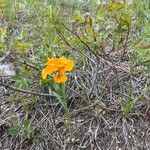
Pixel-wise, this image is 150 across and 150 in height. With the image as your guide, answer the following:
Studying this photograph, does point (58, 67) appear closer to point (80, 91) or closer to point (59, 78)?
point (59, 78)

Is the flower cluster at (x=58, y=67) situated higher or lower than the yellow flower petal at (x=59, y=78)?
higher

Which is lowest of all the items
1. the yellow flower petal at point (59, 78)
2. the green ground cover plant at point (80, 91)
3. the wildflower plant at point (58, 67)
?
the green ground cover plant at point (80, 91)

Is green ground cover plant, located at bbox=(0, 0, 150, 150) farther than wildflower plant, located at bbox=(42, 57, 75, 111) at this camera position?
Yes

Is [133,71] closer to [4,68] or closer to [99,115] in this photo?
[99,115]

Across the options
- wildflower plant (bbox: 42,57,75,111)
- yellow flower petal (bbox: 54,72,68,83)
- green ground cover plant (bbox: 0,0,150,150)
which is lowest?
green ground cover plant (bbox: 0,0,150,150)

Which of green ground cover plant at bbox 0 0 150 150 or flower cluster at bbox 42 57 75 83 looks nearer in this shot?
flower cluster at bbox 42 57 75 83

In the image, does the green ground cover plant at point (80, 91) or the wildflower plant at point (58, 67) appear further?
the green ground cover plant at point (80, 91)

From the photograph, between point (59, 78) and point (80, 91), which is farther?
point (80, 91)

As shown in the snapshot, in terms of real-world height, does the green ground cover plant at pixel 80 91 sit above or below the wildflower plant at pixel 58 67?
below

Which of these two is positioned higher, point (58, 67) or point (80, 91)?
point (58, 67)

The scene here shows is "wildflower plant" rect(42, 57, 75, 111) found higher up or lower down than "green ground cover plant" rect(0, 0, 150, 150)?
higher up

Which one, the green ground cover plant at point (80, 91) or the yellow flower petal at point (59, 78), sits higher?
the yellow flower petal at point (59, 78)

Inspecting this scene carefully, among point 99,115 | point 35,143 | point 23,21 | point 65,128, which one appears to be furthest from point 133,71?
point 23,21

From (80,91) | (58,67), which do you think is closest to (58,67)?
(58,67)
